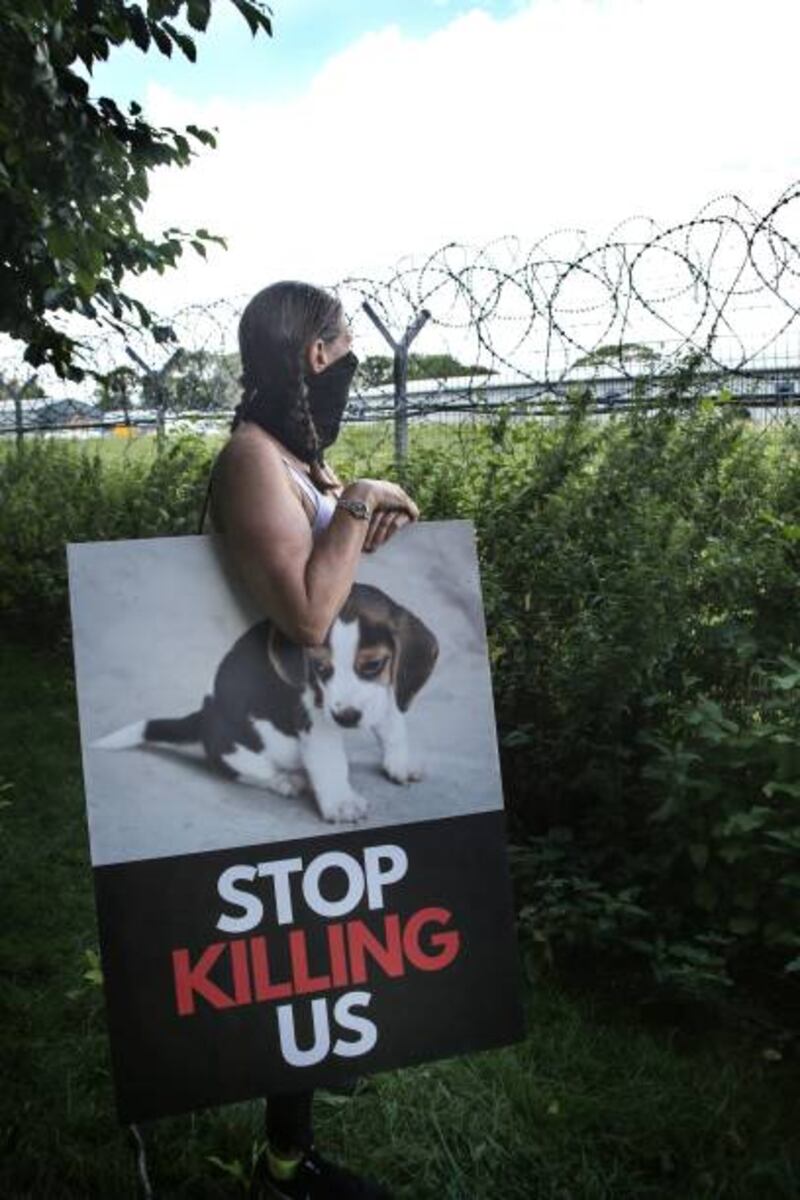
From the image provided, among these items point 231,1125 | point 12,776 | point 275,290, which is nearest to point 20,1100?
point 231,1125

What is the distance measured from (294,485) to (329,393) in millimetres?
198

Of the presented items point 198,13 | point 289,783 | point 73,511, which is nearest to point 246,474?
point 289,783

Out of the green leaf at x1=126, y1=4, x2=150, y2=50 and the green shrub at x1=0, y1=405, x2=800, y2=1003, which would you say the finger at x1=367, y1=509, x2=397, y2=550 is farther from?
the green leaf at x1=126, y1=4, x2=150, y2=50

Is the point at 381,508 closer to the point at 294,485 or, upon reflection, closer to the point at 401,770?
the point at 294,485

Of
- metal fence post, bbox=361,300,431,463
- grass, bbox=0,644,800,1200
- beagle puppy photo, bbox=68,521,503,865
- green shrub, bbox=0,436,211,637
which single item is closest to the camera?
→ beagle puppy photo, bbox=68,521,503,865

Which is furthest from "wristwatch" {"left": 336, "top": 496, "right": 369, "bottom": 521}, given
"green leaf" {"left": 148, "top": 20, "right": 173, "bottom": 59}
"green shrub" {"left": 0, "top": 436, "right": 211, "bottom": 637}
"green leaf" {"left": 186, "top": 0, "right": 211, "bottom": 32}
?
"green shrub" {"left": 0, "top": 436, "right": 211, "bottom": 637}

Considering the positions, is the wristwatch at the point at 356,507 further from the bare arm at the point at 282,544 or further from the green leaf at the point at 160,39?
the green leaf at the point at 160,39

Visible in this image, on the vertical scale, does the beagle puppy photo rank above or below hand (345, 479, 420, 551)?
below

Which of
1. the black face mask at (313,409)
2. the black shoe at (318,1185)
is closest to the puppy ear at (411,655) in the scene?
the black face mask at (313,409)

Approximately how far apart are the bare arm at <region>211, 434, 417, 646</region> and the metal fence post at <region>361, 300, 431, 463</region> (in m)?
3.70

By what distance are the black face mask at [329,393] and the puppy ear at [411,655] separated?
1.20ft

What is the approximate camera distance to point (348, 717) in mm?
2033

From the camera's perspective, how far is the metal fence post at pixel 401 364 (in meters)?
5.74

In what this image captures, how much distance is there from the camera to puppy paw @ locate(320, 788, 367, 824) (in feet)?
6.63
